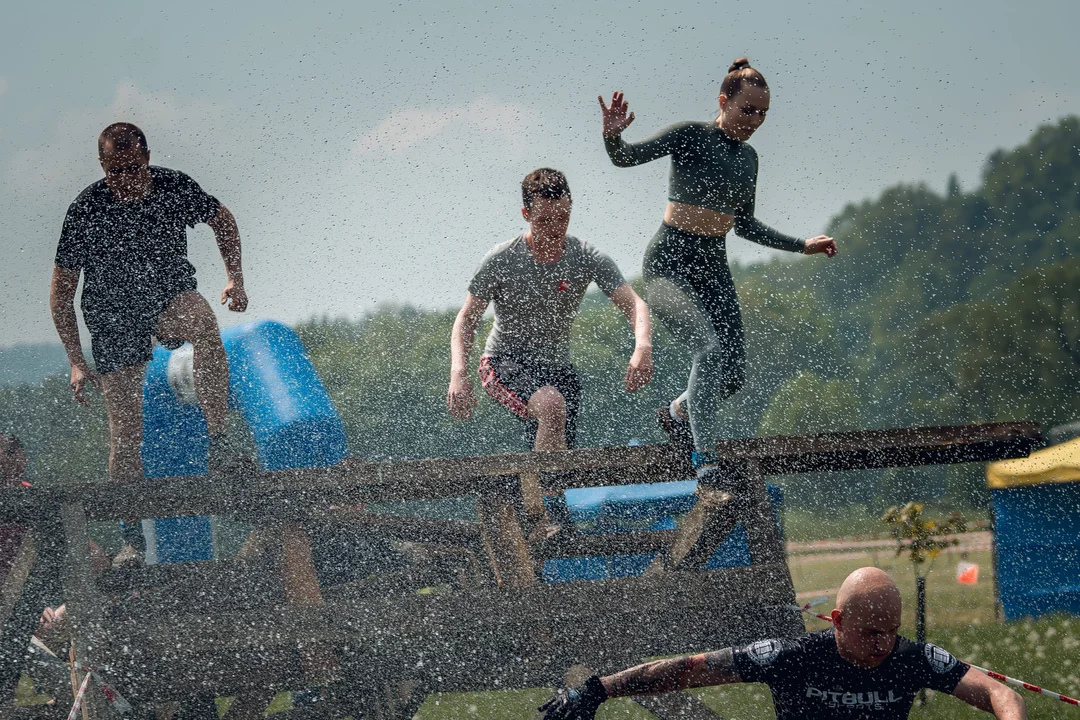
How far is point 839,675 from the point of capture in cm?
420

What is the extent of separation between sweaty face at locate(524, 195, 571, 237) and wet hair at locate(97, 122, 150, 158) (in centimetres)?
176

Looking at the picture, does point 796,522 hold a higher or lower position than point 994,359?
lower

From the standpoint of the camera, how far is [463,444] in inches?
1206

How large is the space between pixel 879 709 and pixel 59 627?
379 centimetres

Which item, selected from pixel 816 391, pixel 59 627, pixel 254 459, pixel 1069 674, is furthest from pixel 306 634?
pixel 816 391

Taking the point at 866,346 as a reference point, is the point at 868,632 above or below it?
below

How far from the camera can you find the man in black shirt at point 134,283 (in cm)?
567

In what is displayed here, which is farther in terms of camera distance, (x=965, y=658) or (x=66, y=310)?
(x=965, y=658)

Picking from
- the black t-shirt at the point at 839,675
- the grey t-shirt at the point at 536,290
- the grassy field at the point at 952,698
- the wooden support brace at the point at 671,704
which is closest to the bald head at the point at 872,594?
the black t-shirt at the point at 839,675

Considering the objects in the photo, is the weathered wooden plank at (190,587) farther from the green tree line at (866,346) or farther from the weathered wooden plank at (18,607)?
the green tree line at (866,346)

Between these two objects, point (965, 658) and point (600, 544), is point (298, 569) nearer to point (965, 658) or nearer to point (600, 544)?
point (600, 544)

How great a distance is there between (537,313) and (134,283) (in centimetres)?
185

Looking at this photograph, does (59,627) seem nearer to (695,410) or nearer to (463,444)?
(695,410)

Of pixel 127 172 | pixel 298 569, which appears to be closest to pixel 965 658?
pixel 298 569
